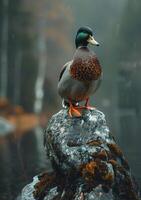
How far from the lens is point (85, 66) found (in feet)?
45.8

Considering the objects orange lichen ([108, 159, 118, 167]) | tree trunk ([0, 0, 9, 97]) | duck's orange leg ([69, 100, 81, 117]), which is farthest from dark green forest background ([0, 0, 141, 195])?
orange lichen ([108, 159, 118, 167])

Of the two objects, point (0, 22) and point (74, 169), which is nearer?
point (74, 169)

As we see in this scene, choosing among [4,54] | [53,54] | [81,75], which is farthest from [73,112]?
[53,54]

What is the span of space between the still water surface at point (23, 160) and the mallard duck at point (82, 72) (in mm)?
3821

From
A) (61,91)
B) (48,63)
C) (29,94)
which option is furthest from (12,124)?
(61,91)

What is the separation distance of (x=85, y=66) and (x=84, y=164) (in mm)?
1970

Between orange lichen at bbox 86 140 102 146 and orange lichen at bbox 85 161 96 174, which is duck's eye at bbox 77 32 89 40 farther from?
orange lichen at bbox 85 161 96 174

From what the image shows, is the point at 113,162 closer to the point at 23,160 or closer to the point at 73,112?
the point at 73,112

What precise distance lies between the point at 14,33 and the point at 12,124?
12.6m

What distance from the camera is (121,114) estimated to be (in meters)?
57.5

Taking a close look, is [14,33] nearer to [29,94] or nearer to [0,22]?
[0,22]

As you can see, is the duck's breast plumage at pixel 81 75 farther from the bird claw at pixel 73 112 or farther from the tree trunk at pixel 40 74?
the tree trunk at pixel 40 74

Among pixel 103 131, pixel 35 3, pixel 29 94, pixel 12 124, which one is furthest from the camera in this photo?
pixel 35 3

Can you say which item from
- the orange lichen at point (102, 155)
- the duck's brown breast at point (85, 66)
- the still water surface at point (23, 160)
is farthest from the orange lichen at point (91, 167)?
the still water surface at point (23, 160)
